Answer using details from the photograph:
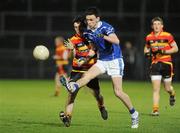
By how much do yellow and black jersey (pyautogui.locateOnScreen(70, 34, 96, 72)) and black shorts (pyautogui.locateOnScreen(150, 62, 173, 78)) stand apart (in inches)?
101

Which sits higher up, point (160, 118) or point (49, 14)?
point (49, 14)

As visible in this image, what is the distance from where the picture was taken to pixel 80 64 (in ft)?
48.9

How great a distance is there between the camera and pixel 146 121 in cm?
1494

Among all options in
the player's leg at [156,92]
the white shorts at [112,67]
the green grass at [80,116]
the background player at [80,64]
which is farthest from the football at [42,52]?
the player's leg at [156,92]

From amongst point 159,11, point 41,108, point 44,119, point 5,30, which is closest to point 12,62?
point 5,30

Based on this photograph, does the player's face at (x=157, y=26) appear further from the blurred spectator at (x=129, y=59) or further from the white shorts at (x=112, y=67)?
the blurred spectator at (x=129, y=59)

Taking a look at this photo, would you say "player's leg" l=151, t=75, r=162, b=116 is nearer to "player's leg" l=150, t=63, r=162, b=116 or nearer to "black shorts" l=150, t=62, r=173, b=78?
Result: "player's leg" l=150, t=63, r=162, b=116

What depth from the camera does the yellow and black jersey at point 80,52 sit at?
14.9 metres

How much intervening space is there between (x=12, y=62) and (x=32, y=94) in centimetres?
1408

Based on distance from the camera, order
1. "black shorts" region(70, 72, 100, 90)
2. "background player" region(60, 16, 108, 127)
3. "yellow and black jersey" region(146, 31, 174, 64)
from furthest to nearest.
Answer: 1. "yellow and black jersey" region(146, 31, 174, 64)
2. "black shorts" region(70, 72, 100, 90)
3. "background player" region(60, 16, 108, 127)

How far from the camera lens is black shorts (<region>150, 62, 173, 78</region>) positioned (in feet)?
56.3

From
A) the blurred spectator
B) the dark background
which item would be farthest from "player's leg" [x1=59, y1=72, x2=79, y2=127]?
the dark background

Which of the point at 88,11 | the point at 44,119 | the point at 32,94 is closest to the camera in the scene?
the point at 88,11

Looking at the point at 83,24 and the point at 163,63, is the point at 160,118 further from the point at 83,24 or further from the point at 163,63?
the point at 83,24
